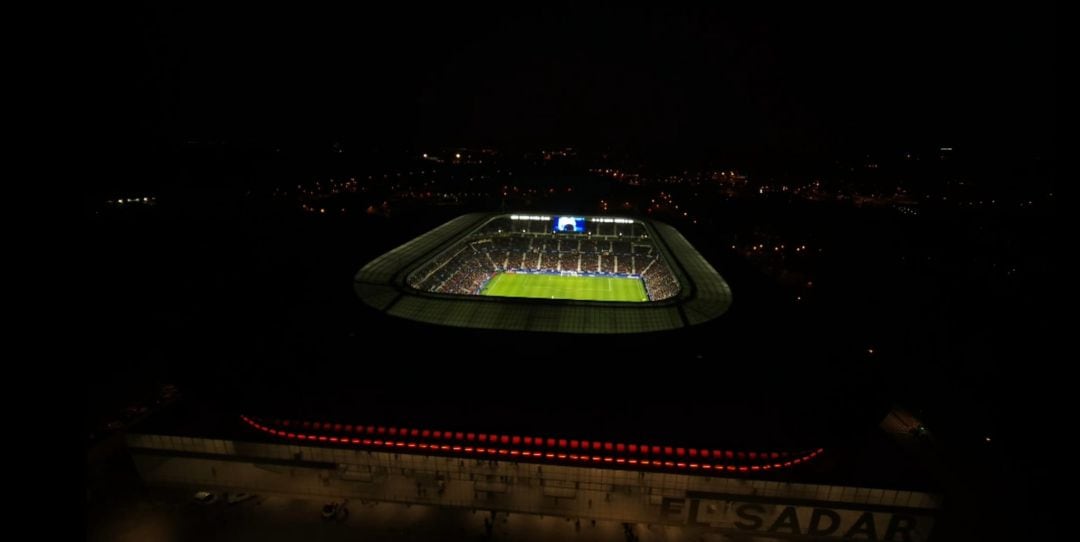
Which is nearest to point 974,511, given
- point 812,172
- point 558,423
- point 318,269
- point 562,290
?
point 558,423

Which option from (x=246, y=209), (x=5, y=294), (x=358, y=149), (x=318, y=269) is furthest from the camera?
(x=358, y=149)

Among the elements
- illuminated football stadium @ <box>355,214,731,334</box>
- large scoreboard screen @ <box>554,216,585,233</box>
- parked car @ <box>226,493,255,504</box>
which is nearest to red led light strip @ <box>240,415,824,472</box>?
parked car @ <box>226,493,255,504</box>

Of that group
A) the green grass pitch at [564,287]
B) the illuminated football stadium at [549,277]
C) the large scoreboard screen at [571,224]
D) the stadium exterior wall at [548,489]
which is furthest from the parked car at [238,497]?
the large scoreboard screen at [571,224]

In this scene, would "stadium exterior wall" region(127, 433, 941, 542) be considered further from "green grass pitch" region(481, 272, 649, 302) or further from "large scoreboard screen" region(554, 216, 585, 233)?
"large scoreboard screen" region(554, 216, 585, 233)

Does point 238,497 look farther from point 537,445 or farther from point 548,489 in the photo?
point 548,489

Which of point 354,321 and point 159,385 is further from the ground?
point 354,321

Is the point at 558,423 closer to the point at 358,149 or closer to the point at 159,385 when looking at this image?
the point at 159,385

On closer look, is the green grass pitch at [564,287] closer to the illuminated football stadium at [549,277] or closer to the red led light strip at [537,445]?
the illuminated football stadium at [549,277]

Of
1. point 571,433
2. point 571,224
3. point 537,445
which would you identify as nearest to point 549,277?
point 571,224
